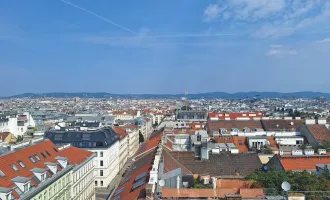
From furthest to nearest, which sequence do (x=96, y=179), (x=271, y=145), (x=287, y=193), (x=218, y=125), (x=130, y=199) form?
(x=218, y=125)
(x=96, y=179)
(x=271, y=145)
(x=130, y=199)
(x=287, y=193)

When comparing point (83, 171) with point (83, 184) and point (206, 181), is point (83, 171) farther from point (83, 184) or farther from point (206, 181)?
point (206, 181)

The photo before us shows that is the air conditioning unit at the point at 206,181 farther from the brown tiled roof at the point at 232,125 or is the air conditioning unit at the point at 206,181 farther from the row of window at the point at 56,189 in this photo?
the brown tiled roof at the point at 232,125

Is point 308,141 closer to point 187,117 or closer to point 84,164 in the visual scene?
point 84,164

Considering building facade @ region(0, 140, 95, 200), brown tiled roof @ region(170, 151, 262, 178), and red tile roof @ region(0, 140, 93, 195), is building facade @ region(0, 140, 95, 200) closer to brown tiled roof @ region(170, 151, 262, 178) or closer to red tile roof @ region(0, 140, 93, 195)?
red tile roof @ region(0, 140, 93, 195)

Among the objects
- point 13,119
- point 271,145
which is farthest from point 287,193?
point 13,119

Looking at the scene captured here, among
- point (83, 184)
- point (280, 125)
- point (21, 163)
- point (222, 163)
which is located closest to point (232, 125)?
point (280, 125)
